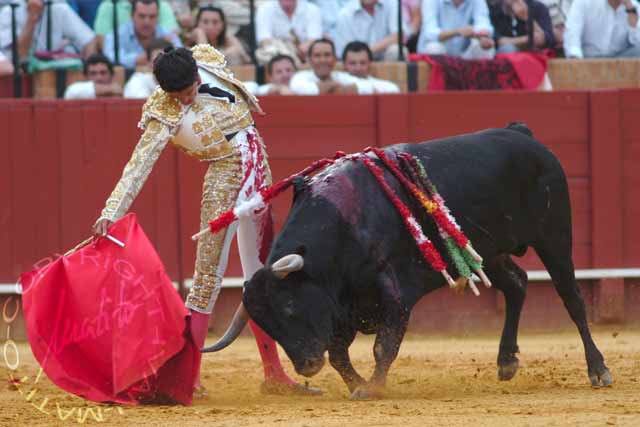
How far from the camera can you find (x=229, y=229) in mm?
5496

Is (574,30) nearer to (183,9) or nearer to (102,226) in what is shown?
(183,9)

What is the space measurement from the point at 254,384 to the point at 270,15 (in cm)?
332

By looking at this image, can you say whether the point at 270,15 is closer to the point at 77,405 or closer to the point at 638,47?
the point at 638,47

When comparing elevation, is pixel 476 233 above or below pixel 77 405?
above

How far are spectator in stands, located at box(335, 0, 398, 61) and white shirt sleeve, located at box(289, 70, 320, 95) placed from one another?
77 cm

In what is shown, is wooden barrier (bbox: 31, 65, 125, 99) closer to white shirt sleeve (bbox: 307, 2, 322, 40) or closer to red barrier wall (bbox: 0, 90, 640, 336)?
red barrier wall (bbox: 0, 90, 640, 336)

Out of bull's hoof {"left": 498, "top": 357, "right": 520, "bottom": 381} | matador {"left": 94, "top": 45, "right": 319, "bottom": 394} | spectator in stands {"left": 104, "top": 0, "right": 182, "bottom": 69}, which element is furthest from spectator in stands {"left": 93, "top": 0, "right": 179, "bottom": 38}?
bull's hoof {"left": 498, "top": 357, "right": 520, "bottom": 381}

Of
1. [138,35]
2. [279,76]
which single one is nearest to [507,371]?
[279,76]

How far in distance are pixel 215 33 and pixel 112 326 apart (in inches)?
135

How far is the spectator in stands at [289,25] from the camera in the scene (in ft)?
28.4

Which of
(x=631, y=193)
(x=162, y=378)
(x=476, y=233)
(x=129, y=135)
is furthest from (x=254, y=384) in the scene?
Result: (x=631, y=193)

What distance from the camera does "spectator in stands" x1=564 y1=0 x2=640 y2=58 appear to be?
28.6 feet

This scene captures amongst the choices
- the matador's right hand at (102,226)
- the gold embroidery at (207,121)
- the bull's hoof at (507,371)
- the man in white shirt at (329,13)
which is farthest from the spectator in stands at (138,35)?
the bull's hoof at (507,371)

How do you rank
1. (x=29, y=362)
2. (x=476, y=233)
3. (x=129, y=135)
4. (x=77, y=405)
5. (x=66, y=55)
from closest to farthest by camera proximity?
(x=77, y=405), (x=476, y=233), (x=29, y=362), (x=129, y=135), (x=66, y=55)
